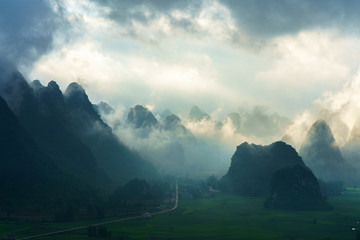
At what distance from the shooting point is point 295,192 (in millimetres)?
165250

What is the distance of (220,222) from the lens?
121062 millimetres

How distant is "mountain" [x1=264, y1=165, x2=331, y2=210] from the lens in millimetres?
162250

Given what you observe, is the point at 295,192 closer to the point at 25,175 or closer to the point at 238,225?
the point at 238,225

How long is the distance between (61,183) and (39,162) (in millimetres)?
13689

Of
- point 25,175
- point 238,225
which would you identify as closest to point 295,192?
point 238,225

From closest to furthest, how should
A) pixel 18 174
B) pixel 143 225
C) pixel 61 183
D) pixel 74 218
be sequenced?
pixel 143 225, pixel 74 218, pixel 18 174, pixel 61 183

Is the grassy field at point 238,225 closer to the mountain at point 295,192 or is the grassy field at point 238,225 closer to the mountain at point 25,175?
the mountain at point 295,192

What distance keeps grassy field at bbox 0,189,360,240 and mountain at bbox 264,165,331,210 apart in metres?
8.71

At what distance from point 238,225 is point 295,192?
196ft

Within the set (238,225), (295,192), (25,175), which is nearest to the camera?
(238,225)

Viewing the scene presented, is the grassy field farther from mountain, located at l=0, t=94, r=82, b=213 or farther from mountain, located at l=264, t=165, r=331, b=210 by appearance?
mountain, located at l=0, t=94, r=82, b=213

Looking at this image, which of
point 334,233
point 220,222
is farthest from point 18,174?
point 334,233

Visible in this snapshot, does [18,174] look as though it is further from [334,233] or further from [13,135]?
[334,233]

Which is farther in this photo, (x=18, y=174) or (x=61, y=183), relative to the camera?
(x=61, y=183)
